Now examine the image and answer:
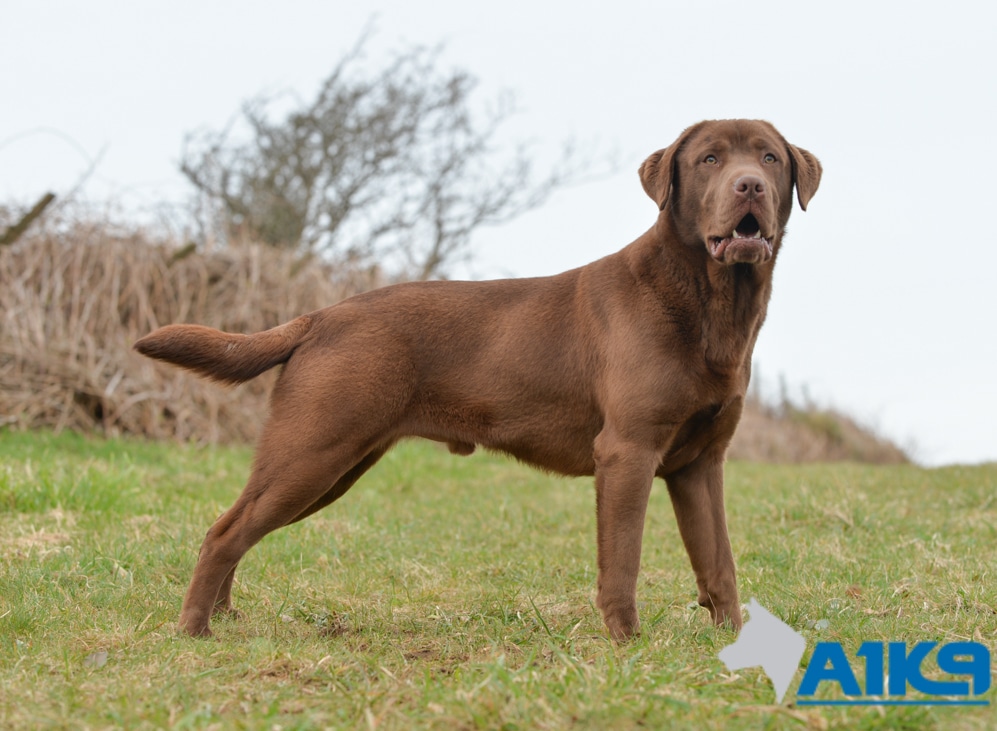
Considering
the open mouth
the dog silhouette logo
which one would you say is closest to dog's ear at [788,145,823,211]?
the open mouth

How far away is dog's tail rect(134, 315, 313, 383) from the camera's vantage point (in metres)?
3.80

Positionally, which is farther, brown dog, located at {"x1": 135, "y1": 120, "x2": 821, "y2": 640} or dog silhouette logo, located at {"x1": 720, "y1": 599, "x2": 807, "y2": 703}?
brown dog, located at {"x1": 135, "y1": 120, "x2": 821, "y2": 640}

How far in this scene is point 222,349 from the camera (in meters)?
3.85

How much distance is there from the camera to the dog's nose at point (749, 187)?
3.47 metres

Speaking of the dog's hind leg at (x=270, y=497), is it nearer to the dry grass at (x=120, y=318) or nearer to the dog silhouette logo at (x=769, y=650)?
the dog silhouette logo at (x=769, y=650)

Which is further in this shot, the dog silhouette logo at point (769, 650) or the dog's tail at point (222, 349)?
the dog's tail at point (222, 349)

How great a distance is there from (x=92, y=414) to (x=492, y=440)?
20.6ft

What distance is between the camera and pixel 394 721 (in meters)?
2.48

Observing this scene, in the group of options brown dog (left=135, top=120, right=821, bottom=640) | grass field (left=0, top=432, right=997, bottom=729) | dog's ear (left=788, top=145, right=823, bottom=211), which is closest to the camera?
grass field (left=0, top=432, right=997, bottom=729)

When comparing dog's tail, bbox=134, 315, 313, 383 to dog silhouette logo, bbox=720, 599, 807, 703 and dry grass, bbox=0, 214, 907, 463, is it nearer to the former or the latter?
dog silhouette logo, bbox=720, 599, 807, 703

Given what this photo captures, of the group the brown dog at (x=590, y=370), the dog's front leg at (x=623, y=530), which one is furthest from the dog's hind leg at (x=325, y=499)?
the dog's front leg at (x=623, y=530)

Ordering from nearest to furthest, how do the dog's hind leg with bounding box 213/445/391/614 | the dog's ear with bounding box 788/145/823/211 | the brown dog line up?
the brown dog
the dog's ear with bounding box 788/145/823/211
the dog's hind leg with bounding box 213/445/391/614

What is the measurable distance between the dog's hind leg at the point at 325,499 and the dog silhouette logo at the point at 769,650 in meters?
1.67

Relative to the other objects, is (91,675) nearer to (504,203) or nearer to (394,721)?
(394,721)
